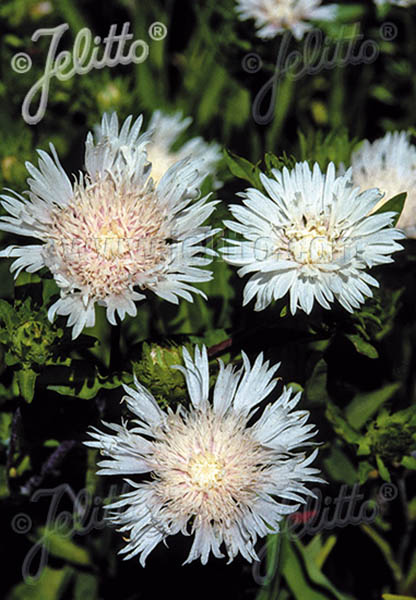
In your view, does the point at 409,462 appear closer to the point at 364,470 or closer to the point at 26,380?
the point at 364,470

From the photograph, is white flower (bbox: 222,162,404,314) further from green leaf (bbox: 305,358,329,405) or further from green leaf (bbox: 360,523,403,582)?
green leaf (bbox: 360,523,403,582)

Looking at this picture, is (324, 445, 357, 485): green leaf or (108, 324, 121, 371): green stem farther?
(324, 445, 357, 485): green leaf

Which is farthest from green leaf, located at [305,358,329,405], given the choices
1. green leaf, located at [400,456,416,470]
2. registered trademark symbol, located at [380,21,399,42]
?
registered trademark symbol, located at [380,21,399,42]

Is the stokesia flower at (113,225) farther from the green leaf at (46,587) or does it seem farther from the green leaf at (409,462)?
the green leaf at (46,587)

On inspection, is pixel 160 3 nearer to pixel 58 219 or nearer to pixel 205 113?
pixel 205 113

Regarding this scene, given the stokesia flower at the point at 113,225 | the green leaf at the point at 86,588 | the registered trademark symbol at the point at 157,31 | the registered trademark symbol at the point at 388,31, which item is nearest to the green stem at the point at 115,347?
the stokesia flower at the point at 113,225

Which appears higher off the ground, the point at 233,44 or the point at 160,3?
the point at 160,3

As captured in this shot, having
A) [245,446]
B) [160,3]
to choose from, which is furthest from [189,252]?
A: [160,3]
